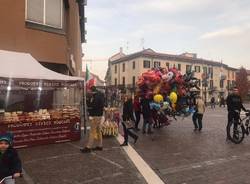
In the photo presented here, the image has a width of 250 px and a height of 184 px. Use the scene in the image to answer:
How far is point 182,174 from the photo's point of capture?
27.2 feet

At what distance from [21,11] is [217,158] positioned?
9286mm

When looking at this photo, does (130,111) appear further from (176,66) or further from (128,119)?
(176,66)

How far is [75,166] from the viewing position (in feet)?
30.0

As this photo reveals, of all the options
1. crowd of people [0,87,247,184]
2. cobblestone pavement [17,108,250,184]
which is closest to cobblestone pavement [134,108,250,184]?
cobblestone pavement [17,108,250,184]

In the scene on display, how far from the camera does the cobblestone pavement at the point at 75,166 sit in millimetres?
7836

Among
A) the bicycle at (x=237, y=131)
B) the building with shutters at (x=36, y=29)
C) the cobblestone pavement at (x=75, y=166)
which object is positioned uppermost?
the building with shutters at (x=36, y=29)

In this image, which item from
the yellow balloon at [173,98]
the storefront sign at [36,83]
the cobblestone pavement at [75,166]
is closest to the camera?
the cobblestone pavement at [75,166]

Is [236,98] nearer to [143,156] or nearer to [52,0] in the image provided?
[143,156]

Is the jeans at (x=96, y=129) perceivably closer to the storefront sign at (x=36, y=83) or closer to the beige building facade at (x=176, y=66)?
the storefront sign at (x=36, y=83)

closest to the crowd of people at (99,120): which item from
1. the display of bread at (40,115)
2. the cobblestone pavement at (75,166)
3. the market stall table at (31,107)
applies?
the cobblestone pavement at (75,166)

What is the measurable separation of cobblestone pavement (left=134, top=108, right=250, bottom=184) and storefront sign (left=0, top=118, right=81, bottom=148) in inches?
90.5

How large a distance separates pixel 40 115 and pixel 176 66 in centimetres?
7288

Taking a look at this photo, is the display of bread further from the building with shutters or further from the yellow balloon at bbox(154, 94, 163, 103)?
the building with shutters

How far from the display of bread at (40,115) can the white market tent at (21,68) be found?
3.52 ft
